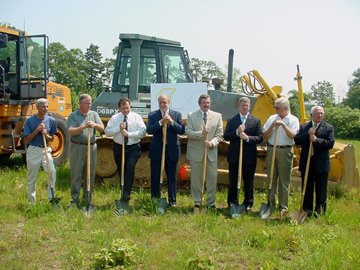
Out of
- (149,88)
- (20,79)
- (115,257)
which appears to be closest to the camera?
(115,257)

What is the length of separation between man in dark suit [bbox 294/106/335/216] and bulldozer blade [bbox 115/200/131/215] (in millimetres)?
2593

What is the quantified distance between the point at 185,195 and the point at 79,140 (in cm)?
216

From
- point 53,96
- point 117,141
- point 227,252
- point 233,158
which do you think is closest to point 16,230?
point 117,141

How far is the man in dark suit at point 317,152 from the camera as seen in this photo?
485 cm

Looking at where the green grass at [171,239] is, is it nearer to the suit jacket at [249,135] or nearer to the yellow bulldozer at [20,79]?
the suit jacket at [249,135]

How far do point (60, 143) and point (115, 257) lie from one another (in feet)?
19.0

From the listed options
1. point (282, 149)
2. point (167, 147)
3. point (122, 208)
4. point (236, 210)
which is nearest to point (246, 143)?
point (282, 149)

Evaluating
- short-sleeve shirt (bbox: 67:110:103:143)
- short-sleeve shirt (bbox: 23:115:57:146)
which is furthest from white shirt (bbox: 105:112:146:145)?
short-sleeve shirt (bbox: 23:115:57:146)

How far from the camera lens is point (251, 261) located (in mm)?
3717

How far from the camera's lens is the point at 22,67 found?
26.7 feet

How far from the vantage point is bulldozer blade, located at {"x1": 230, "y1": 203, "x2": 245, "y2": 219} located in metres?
5.05

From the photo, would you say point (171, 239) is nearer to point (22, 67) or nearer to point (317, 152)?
point (317, 152)

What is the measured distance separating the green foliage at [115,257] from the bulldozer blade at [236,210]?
1874 millimetres

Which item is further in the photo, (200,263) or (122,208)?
(122,208)
